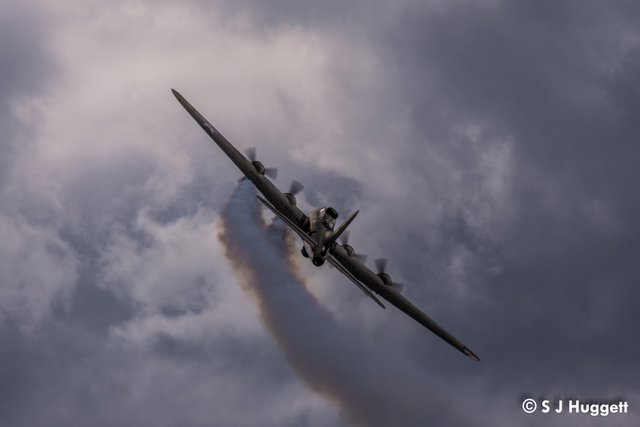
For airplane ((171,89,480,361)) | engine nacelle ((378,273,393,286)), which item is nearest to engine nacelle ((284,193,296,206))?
airplane ((171,89,480,361))

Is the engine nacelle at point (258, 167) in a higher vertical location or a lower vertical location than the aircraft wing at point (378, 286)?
higher

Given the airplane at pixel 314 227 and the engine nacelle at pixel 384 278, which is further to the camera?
the engine nacelle at pixel 384 278

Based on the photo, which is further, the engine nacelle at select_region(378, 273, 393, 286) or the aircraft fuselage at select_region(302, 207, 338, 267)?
the engine nacelle at select_region(378, 273, 393, 286)

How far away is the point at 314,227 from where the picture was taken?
10269 centimetres

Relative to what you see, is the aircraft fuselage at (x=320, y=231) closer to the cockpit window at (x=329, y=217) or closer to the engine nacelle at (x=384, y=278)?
the cockpit window at (x=329, y=217)

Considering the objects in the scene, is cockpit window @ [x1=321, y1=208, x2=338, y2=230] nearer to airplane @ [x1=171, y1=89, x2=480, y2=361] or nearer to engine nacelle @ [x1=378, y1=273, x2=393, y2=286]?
airplane @ [x1=171, y1=89, x2=480, y2=361]

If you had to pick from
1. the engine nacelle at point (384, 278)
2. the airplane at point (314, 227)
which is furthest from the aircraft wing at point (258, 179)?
the engine nacelle at point (384, 278)

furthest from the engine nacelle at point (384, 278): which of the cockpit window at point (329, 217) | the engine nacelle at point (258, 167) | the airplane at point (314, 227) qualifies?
the engine nacelle at point (258, 167)

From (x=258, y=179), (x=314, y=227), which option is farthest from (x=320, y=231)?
Result: (x=258, y=179)

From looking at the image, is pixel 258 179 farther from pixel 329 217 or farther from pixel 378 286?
pixel 378 286

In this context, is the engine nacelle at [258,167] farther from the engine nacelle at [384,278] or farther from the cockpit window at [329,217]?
the engine nacelle at [384,278]

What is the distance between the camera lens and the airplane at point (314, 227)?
10038 cm

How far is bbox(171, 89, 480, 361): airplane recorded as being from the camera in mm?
100375

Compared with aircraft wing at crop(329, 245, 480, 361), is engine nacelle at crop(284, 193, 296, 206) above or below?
above
